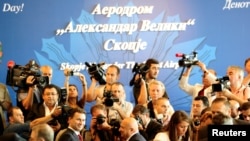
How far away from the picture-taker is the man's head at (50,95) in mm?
7578

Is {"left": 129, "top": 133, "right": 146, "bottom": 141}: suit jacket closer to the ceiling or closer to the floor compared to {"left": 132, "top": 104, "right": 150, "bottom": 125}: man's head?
closer to the floor

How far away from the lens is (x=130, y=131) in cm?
670

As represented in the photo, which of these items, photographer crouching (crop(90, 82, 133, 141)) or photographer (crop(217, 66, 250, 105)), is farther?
photographer (crop(217, 66, 250, 105))

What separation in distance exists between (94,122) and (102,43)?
9.19 feet

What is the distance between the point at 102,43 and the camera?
32.5 feet

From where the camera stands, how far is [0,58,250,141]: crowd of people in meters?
6.57

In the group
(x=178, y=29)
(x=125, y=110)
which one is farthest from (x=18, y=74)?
(x=178, y=29)

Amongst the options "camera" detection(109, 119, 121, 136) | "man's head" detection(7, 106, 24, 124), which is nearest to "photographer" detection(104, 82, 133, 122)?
"camera" detection(109, 119, 121, 136)

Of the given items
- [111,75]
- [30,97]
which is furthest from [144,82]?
[30,97]

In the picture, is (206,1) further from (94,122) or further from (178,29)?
(94,122)

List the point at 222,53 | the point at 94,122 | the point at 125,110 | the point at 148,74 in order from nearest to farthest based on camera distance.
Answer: the point at 94,122, the point at 125,110, the point at 148,74, the point at 222,53

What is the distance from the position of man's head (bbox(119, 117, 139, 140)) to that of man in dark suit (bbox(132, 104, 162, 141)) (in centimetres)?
35

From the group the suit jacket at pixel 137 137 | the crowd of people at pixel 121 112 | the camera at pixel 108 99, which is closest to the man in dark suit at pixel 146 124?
the crowd of people at pixel 121 112

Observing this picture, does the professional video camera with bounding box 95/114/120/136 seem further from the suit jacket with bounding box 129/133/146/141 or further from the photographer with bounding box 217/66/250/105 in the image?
the photographer with bounding box 217/66/250/105
